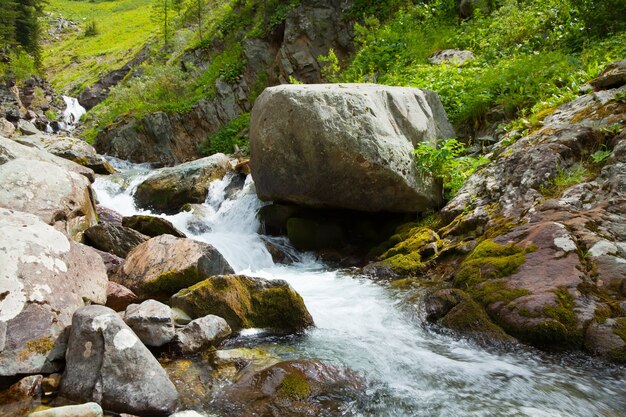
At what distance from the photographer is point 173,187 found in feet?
45.6

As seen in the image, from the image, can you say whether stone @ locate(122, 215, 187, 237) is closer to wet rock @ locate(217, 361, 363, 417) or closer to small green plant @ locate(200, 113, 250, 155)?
wet rock @ locate(217, 361, 363, 417)

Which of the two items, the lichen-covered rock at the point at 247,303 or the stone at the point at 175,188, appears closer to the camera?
the lichen-covered rock at the point at 247,303

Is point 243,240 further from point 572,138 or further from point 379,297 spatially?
point 572,138

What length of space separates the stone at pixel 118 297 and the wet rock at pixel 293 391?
8.01 ft

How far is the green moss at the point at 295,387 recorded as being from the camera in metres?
4.22

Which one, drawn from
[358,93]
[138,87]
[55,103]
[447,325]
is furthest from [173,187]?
[55,103]

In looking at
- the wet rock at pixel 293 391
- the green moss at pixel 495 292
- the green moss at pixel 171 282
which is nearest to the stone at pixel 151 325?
the wet rock at pixel 293 391

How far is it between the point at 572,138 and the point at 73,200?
8.65 m

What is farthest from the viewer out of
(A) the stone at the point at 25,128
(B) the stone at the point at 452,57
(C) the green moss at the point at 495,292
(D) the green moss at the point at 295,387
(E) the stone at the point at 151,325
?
(A) the stone at the point at 25,128

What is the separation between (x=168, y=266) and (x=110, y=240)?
202cm

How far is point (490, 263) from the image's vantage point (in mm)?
6230

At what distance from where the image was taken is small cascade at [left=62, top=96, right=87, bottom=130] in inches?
1217

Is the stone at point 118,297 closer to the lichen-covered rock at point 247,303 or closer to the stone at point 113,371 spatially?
the lichen-covered rock at point 247,303

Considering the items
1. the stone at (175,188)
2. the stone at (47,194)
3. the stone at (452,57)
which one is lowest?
the stone at (175,188)
